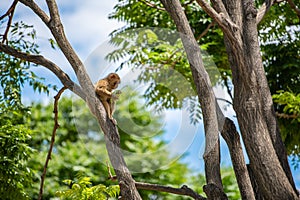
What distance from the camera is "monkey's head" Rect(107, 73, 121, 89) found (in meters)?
2.02

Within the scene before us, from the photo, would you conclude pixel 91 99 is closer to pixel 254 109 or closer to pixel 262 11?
pixel 254 109

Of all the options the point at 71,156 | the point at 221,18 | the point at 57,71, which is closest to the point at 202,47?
the point at 221,18

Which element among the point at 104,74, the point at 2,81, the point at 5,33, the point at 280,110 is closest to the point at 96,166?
the point at 280,110

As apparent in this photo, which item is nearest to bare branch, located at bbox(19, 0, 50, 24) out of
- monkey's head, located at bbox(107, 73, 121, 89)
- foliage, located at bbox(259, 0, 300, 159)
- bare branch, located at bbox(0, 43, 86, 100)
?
bare branch, located at bbox(0, 43, 86, 100)

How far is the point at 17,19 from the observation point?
9.12 feet

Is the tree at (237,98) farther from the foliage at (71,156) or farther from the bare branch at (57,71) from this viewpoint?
the foliage at (71,156)

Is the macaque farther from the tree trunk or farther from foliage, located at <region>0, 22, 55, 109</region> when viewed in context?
foliage, located at <region>0, 22, 55, 109</region>

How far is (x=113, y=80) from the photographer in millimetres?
2029

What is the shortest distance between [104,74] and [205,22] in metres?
1.98

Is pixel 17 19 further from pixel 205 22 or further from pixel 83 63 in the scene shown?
pixel 205 22

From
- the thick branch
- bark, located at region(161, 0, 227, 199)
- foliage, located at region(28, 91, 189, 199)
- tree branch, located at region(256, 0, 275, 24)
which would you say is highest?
foliage, located at region(28, 91, 189, 199)

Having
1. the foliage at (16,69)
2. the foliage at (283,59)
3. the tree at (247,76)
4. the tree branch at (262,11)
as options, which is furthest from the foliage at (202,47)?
the tree at (247,76)

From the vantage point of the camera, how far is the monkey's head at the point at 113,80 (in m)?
2.02

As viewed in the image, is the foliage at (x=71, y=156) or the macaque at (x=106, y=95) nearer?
the macaque at (x=106, y=95)
